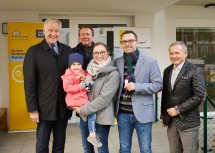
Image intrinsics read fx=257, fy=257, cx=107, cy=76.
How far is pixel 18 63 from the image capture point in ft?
17.2

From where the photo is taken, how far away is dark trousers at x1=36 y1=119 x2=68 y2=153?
8.63 feet

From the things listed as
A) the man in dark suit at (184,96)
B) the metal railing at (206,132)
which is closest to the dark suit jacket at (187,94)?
the man in dark suit at (184,96)

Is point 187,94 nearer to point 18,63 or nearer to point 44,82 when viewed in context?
point 44,82

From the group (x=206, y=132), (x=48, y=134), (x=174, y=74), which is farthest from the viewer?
(x=206, y=132)

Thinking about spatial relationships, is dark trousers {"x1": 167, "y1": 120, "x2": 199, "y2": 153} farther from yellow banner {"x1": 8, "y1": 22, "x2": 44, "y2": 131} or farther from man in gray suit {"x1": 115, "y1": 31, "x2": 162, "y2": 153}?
yellow banner {"x1": 8, "y1": 22, "x2": 44, "y2": 131}

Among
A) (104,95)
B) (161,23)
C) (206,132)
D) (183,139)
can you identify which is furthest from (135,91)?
(161,23)

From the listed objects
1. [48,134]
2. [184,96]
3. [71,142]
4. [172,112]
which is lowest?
[71,142]

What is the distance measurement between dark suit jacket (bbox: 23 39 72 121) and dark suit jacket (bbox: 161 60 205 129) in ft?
3.59

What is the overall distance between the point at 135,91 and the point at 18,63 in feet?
11.8

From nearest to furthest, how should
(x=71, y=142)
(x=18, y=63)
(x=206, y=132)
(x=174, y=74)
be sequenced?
1. (x=174, y=74)
2. (x=206, y=132)
3. (x=71, y=142)
4. (x=18, y=63)

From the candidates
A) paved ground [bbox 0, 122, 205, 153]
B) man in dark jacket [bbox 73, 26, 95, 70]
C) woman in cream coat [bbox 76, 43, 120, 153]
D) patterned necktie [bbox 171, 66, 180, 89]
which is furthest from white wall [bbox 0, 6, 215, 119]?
patterned necktie [bbox 171, 66, 180, 89]

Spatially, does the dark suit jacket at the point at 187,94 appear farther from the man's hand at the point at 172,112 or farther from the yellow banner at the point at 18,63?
the yellow banner at the point at 18,63

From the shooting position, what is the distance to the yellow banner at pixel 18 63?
5203 mm

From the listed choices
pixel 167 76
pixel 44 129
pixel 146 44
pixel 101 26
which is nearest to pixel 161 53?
pixel 146 44
